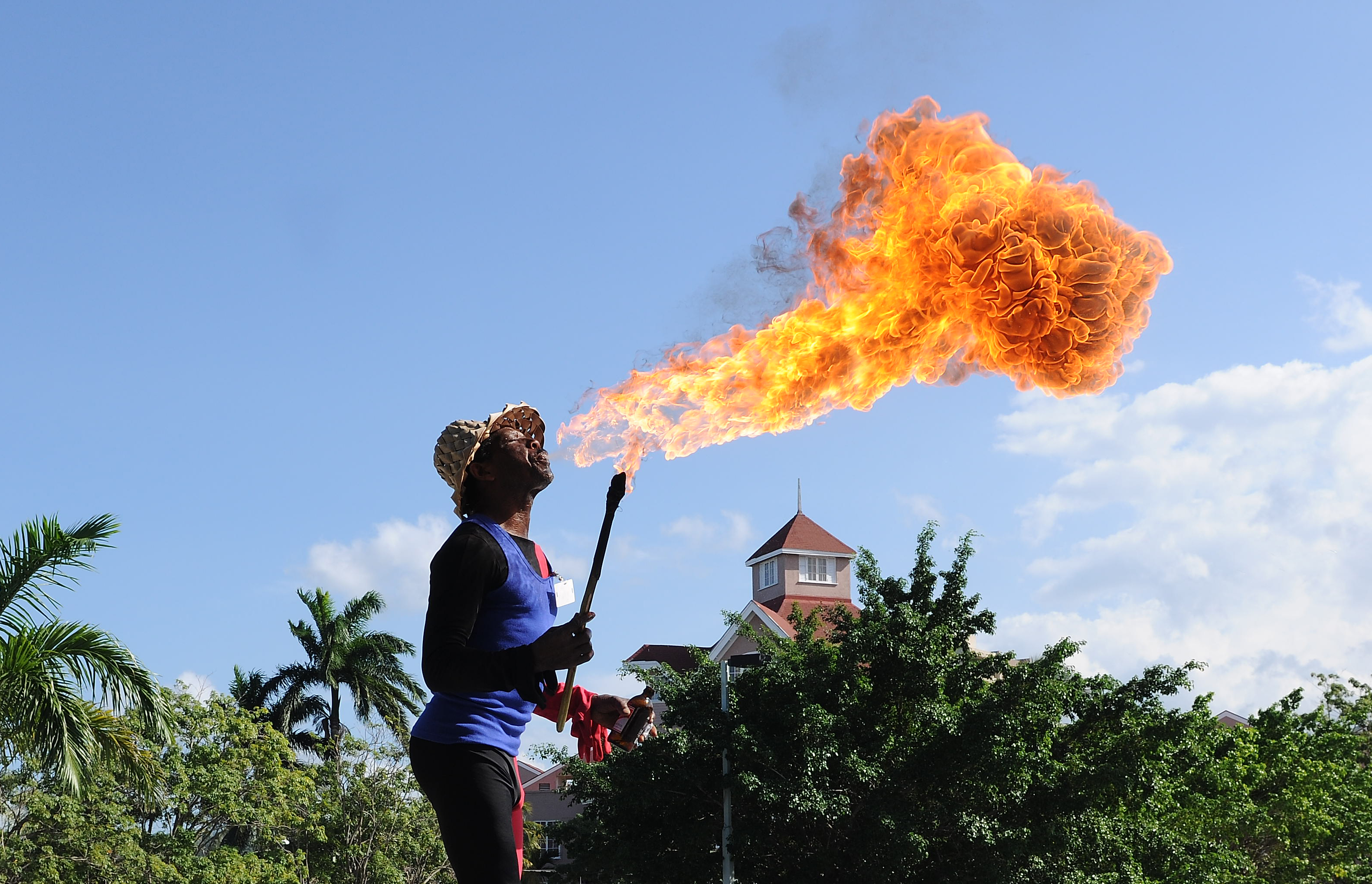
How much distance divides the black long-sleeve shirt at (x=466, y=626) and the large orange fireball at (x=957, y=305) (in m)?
2.32

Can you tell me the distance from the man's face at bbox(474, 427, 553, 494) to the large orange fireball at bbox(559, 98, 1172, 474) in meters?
1.74

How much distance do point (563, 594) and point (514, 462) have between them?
0.54 metres

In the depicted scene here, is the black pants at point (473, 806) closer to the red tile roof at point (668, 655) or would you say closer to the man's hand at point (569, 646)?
the man's hand at point (569, 646)

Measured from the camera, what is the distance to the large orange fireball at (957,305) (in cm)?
662

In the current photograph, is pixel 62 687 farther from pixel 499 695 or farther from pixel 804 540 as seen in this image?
pixel 804 540

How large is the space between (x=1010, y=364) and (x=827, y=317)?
3.39 ft

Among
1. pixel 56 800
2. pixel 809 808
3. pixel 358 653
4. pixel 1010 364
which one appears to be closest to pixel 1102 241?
pixel 1010 364

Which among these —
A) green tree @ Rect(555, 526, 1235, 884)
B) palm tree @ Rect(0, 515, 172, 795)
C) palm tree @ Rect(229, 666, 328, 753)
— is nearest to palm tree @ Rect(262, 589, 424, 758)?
palm tree @ Rect(229, 666, 328, 753)

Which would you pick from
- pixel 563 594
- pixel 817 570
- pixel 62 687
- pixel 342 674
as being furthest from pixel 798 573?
pixel 563 594

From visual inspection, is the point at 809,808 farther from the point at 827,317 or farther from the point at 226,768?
the point at 827,317

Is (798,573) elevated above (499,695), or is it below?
above

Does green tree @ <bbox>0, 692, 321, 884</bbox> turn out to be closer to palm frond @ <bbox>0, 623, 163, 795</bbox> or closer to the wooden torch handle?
palm frond @ <bbox>0, 623, 163, 795</bbox>

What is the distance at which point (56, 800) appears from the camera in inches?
1016

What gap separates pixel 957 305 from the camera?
677cm
